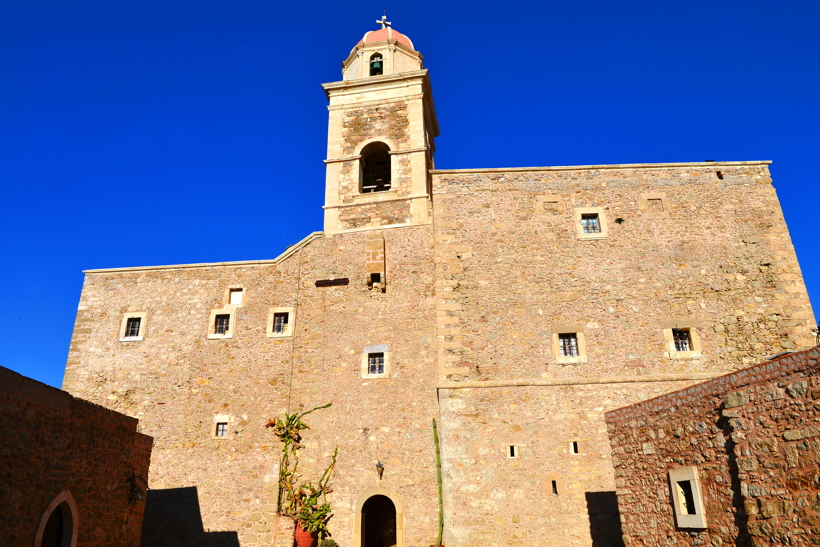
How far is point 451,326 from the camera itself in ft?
50.3

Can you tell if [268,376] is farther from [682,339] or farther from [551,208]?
[682,339]

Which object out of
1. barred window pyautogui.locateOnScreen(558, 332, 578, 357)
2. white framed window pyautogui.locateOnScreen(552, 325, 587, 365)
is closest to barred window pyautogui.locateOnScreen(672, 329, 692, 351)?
white framed window pyautogui.locateOnScreen(552, 325, 587, 365)

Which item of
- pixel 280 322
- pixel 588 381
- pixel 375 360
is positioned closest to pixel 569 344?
pixel 588 381

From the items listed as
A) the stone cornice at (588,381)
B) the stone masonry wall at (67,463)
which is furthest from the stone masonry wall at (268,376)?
the stone masonry wall at (67,463)

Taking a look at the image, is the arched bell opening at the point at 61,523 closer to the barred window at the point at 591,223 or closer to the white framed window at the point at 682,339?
the white framed window at the point at 682,339

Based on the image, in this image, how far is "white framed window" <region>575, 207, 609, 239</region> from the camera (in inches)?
639

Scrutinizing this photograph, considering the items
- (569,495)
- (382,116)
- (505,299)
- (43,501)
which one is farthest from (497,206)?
(43,501)

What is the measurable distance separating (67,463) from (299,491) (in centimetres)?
731

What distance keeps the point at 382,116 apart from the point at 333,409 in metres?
9.27

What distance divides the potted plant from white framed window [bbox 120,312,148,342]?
17.0 ft

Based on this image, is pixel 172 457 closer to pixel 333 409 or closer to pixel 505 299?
pixel 333 409

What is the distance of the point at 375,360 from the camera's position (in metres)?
16.0

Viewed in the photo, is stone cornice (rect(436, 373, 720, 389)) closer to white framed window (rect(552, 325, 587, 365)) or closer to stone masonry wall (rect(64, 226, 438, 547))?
white framed window (rect(552, 325, 587, 365))

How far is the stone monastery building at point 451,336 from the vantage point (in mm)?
14094
